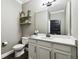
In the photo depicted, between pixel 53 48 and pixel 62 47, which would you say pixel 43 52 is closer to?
pixel 53 48

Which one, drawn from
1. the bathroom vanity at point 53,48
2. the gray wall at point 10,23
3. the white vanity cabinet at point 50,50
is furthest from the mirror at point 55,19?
the gray wall at point 10,23

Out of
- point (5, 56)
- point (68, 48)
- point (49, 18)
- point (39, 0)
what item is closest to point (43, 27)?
point (49, 18)

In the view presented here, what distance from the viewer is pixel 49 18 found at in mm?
2146

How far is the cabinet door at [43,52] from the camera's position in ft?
4.72

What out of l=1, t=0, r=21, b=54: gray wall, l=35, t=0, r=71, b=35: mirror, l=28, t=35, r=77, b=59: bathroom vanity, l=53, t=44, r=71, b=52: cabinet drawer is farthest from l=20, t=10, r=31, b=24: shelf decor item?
l=53, t=44, r=71, b=52: cabinet drawer

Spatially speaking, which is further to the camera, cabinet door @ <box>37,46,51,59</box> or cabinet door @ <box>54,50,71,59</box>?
cabinet door @ <box>37,46,51,59</box>

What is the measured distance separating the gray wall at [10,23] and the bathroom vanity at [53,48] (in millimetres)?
1224

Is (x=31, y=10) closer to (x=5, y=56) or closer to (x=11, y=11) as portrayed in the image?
(x=11, y=11)

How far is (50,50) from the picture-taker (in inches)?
55.2

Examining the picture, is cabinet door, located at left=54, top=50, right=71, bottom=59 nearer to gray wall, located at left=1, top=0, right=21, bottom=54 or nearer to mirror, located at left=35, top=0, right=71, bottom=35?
mirror, located at left=35, top=0, right=71, bottom=35

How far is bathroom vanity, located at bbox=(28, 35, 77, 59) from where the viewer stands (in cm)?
112

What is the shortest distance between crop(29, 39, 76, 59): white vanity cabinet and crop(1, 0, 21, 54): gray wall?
1.23 metres

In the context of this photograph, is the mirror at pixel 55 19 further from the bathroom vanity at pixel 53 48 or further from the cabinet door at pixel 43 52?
the cabinet door at pixel 43 52

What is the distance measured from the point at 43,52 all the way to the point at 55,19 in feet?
3.81
